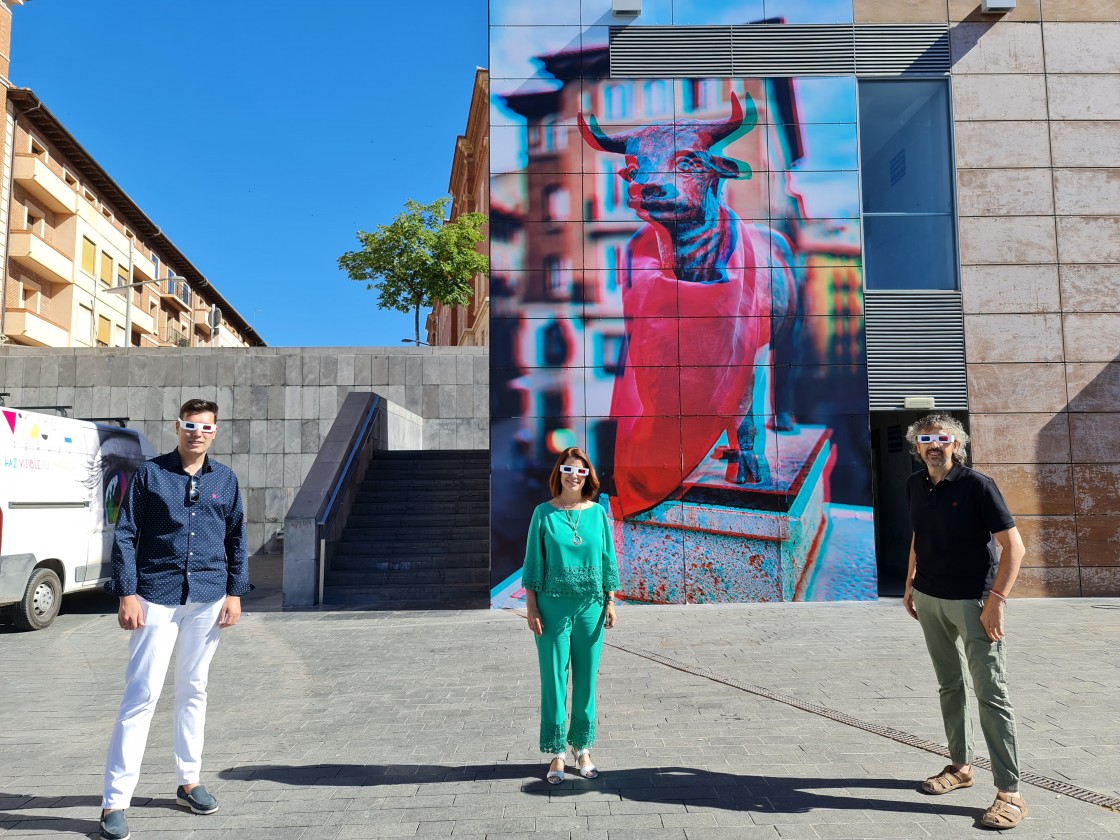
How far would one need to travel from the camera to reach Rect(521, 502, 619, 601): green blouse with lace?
4.75m

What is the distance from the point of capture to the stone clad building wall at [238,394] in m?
18.3

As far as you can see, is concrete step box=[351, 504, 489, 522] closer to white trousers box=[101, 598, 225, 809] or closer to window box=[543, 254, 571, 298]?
window box=[543, 254, 571, 298]

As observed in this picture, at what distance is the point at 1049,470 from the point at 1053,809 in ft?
29.8

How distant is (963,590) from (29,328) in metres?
37.8

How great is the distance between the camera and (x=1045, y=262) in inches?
488

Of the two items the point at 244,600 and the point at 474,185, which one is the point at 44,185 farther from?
the point at 244,600

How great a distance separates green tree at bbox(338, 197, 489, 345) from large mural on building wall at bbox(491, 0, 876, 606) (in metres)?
20.5

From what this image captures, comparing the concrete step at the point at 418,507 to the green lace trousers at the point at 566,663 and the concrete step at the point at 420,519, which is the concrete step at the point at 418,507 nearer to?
the concrete step at the point at 420,519

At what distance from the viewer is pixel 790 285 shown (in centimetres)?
1212

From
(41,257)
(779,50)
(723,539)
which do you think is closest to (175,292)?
(41,257)

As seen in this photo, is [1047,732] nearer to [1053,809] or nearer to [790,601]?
[1053,809]

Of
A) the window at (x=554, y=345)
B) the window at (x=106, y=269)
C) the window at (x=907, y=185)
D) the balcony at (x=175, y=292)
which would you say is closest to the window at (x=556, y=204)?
the window at (x=554, y=345)

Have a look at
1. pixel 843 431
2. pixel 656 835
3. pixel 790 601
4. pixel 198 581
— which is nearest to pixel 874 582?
pixel 790 601

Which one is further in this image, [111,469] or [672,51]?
[672,51]
